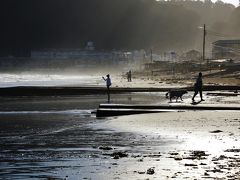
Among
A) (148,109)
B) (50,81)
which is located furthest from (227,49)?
(148,109)

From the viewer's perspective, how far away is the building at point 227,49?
131 meters

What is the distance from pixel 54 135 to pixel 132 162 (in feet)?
19.8

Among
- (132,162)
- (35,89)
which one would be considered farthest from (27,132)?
(35,89)

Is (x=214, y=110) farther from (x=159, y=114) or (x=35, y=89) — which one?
(x=35, y=89)

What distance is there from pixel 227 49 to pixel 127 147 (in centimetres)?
12563

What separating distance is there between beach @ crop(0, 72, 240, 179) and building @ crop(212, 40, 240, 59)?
10656 cm

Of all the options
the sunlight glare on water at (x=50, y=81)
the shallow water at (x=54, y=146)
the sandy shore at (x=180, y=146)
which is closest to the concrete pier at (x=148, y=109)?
the shallow water at (x=54, y=146)

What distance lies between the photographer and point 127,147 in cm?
1562

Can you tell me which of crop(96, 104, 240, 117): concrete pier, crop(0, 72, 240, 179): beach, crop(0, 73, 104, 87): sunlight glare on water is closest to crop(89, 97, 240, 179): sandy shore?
crop(0, 72, 240, 179): beach

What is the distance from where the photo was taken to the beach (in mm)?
12344

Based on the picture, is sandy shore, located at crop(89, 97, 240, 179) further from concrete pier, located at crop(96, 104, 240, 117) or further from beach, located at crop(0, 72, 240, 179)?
concrete pier, located at crop(96, 104, 240, 117)

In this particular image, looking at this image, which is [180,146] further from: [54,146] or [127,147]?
[54,146]

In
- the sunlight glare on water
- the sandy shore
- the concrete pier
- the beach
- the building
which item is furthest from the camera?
the building

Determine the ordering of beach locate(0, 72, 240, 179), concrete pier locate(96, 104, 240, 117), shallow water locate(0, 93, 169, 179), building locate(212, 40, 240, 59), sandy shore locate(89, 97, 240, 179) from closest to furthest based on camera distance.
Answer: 1. sandy shore locate(89, 97, 240, 179)
2. beach locate(0, 72, 240, 179)
3. shallow water locate(0, 93, 169, 179)
4. concrete pier locate(96, 104, 240, 117)
5. building locate(212, 40, 240, 59)
